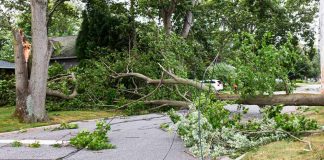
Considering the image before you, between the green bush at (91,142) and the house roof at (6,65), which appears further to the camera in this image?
the house roof at (6,65)

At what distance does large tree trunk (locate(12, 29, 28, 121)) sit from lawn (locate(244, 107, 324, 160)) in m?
7.67

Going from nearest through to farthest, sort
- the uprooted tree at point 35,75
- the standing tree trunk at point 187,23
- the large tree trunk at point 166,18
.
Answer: the uprooted tree at point 35,75 < the large tree trunk at point 166,18 < the standing tree trunk at point 187,23

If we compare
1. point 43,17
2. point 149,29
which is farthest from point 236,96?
point 149,29

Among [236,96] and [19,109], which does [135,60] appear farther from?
[236,96]

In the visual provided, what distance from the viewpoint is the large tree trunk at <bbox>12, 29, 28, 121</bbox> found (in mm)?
11492

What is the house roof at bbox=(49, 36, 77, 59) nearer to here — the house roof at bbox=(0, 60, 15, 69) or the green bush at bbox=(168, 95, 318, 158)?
the house roof at bbox=(0, 60, 15, 69)

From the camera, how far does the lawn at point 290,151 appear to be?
5.61m

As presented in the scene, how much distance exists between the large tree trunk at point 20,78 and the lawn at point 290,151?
25.2ft

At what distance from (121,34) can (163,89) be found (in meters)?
6.92

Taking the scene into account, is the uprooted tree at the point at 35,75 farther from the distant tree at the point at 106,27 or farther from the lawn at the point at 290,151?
the lawn at the point at 290,151

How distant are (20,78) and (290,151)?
8.49 meters

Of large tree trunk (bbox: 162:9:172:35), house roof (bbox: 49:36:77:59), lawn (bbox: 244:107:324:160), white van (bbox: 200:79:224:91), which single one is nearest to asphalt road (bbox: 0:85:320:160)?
lawn (bbox: 244:107:324:160)

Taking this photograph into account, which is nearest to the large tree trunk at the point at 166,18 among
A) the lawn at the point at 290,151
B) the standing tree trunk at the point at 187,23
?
the standing tree trunk at the point at 187,23

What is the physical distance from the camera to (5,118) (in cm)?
1198
